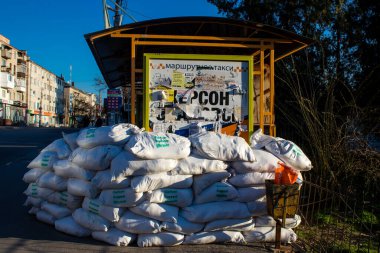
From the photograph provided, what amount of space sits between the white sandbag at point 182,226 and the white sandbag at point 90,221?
71cm

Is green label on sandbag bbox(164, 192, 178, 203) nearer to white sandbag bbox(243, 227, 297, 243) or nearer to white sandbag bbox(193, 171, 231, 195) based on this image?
white sandbag bbox(193, 171, 231, 195)

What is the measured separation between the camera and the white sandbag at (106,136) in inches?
210

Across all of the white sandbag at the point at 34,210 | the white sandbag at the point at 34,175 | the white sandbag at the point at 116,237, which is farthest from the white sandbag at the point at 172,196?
the white sandbag at the point at 34,210

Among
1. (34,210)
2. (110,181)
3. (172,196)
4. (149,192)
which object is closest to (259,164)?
(172,196)

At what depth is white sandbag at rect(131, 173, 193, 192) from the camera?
4938 mm

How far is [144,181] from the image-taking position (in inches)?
195

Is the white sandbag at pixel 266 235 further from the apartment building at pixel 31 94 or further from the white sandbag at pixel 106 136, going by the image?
the apartment building at pixel 31 94

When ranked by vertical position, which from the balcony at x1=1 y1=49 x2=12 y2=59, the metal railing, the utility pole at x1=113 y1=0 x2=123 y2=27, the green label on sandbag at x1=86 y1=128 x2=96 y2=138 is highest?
the balcony at x1=1 y1=49 x2=12 y2=59

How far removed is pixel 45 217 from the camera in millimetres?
6027

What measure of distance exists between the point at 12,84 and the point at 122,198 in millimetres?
75336

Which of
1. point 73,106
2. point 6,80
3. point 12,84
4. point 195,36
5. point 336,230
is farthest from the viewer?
point 73,106

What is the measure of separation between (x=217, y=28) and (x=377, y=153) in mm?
3580

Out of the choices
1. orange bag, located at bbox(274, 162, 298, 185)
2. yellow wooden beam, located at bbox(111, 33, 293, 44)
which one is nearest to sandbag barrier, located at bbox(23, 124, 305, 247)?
orange bag, located at bbox(274, 162, 298, 185)

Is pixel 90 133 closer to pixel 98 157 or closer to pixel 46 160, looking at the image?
pixel 98 157
